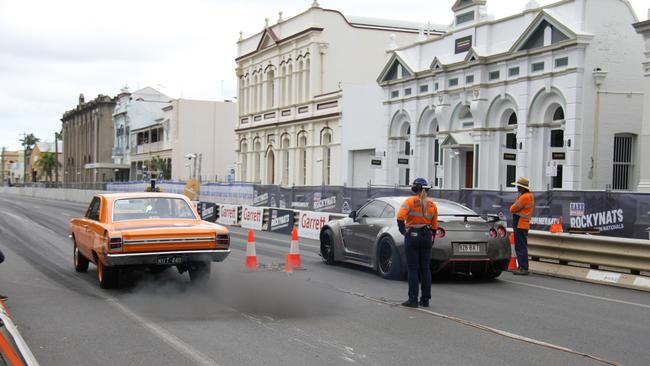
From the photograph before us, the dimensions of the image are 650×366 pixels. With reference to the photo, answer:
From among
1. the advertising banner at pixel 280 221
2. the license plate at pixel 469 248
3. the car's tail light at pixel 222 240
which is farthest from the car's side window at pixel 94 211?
the advertising banner at pixel 280 221

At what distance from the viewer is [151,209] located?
11.4 m

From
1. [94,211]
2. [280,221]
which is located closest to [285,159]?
[280,221]

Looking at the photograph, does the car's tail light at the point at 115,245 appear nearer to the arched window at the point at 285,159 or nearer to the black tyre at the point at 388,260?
the black tyre at the point at 388,260

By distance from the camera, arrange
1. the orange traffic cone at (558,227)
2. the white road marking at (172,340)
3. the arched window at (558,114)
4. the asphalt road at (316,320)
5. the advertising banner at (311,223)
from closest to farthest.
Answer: the white road marking at (172,340) → the asphalt road at (316,320) → the orange traffic cone at (558,227) → the advertising banner at (311,223) → the arched window at (558,114)

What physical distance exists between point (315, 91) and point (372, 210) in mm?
28915

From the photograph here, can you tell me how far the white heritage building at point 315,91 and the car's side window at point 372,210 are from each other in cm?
2218

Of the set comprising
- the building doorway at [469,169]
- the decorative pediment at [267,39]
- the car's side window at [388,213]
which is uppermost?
the decorative pediment at [267,39]

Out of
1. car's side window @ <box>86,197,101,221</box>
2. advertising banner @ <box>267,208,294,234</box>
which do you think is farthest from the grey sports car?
advertising banner @ <box>267,208,294,234</box>

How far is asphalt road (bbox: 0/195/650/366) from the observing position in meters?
7.08

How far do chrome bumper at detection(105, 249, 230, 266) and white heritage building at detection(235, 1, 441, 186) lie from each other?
2572 cm

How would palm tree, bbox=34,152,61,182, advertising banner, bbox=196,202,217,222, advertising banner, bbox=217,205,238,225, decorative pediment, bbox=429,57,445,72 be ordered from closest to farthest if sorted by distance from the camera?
decorative pediment, bbox=429,57,445,72, advertising banner, bbox=217,205,238,225, advertising banner, bbox=196,202,217,222, palm tree, bbox=34,152,61,182

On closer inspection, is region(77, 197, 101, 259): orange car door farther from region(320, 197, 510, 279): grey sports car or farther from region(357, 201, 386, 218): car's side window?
region(357, 201, 386, 218): car's side window

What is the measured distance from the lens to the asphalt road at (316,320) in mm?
7082

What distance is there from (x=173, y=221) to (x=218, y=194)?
32201 millimetres
